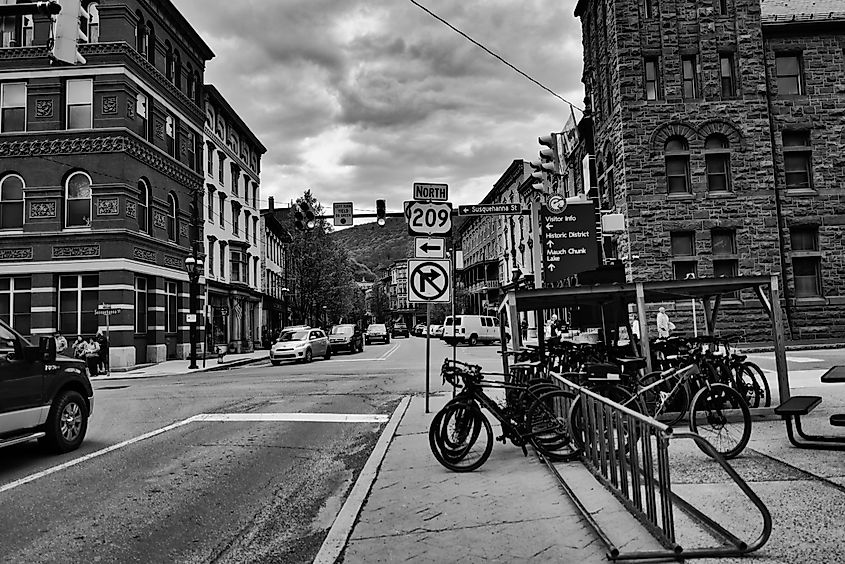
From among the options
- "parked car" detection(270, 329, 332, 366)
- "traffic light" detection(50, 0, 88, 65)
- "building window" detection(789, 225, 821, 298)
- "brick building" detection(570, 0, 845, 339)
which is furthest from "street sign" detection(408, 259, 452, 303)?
"building window" detection(789, 225, 821, 298)

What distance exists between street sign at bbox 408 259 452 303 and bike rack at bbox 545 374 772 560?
5.86m

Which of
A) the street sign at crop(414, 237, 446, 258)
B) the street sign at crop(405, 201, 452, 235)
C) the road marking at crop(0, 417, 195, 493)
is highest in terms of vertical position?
the street sign at crop(405, 201, 452, 235)

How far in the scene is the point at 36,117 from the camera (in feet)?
94.0

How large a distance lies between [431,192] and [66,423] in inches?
264

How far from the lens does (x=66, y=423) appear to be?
8914 mm

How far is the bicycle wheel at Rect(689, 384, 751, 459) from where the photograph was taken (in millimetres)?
7164

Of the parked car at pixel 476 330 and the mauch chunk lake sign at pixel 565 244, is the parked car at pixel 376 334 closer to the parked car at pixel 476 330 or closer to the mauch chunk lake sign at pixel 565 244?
the parked car at pixel 476 330

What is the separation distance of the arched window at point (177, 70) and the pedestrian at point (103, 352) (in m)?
14.7

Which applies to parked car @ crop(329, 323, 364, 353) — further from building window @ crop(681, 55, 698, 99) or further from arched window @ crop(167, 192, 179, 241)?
building window @ crop(681, 55, 698, 99)

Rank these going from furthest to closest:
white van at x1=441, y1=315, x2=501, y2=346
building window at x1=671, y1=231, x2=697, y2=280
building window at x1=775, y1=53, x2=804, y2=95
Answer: white van at x1=441, y1=315, x2=501, y2=346, building window at x1=775, y1=53, x2=804, y2=95, building window at x1=671, y1=231, x2=697, y2=280

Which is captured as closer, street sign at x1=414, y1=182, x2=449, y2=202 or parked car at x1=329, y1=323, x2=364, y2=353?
street sign at x1=414, y1=182, x2=449, y2=202

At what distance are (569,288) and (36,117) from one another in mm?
27265

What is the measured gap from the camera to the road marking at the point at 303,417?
11.5m

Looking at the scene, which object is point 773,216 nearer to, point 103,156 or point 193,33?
point 103,156
